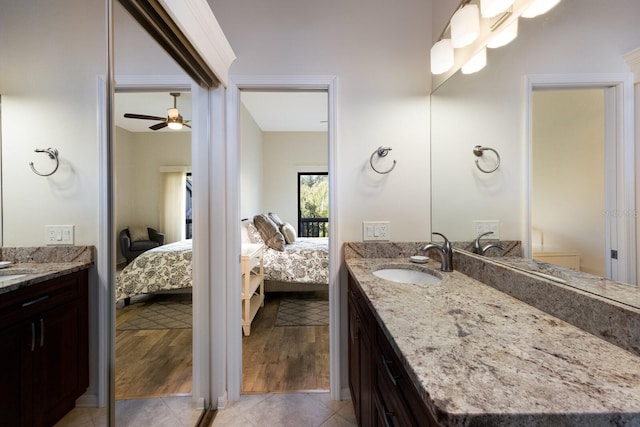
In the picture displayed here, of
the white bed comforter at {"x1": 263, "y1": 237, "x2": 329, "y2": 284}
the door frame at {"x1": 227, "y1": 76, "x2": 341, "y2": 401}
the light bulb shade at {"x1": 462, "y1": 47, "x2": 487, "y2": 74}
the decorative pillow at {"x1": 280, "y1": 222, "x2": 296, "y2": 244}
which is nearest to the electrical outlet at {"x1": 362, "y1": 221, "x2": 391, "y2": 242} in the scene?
the door frame at {"x1": 227, "y1": 76, "x2": 341, "y2": 401}

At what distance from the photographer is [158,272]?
54.9 inches

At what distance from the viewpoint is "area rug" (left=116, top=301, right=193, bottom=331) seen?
1301 mm

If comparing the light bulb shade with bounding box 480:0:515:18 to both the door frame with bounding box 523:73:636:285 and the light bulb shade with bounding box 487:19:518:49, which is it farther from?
the door frame with bounding box 523:73:636:285

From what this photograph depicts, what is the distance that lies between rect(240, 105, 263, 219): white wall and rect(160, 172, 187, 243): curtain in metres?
2.60

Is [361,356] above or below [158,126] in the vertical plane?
below

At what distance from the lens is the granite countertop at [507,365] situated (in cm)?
45

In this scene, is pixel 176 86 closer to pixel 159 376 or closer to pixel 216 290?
pixel 216 290

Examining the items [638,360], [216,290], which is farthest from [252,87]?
[638,360]

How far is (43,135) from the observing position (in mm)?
636

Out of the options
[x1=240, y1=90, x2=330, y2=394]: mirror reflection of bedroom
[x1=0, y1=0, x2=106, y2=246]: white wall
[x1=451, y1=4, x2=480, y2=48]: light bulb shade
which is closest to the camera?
[x1=0, y1=0, x2=106, y2=246]: white wall

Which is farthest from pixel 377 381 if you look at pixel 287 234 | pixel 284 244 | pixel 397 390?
pixel 287 234

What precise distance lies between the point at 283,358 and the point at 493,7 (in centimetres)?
267

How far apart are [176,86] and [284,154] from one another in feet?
14.4

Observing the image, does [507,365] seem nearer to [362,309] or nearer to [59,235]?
[362,309]
